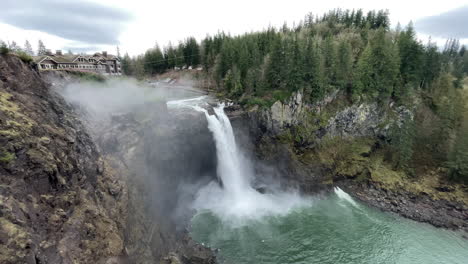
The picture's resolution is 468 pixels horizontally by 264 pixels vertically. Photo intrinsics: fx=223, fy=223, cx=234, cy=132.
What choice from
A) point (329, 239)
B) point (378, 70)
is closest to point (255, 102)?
point (329, 239)

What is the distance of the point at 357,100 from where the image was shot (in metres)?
38.7

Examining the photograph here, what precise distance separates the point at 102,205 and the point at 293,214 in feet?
71.8

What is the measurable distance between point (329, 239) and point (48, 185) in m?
25.9

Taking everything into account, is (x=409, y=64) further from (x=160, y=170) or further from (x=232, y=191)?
(x=160, y=170)

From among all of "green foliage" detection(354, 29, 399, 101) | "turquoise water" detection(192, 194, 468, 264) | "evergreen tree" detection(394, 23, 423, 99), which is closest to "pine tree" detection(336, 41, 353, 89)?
"green foliage" detection(354, 29, 399, 101)

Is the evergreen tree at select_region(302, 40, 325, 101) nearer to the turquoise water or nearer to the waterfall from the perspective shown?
the waterfall

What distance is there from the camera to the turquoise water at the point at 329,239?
22344 mm

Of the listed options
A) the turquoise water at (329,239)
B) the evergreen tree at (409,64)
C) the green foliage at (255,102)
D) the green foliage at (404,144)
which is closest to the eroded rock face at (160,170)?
the turquoise water at (329,239)

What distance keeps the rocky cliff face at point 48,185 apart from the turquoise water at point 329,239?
1137 centimetres

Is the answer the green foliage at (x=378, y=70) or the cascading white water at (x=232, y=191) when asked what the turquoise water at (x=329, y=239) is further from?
the green foliage at (x=378, y=70)

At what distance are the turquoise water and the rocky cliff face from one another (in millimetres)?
11366

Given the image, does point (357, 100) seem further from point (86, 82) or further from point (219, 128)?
point (86, 82)

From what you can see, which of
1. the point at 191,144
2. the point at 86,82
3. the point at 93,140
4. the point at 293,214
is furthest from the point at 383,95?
the point at 86,82

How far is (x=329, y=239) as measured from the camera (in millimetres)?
24625
